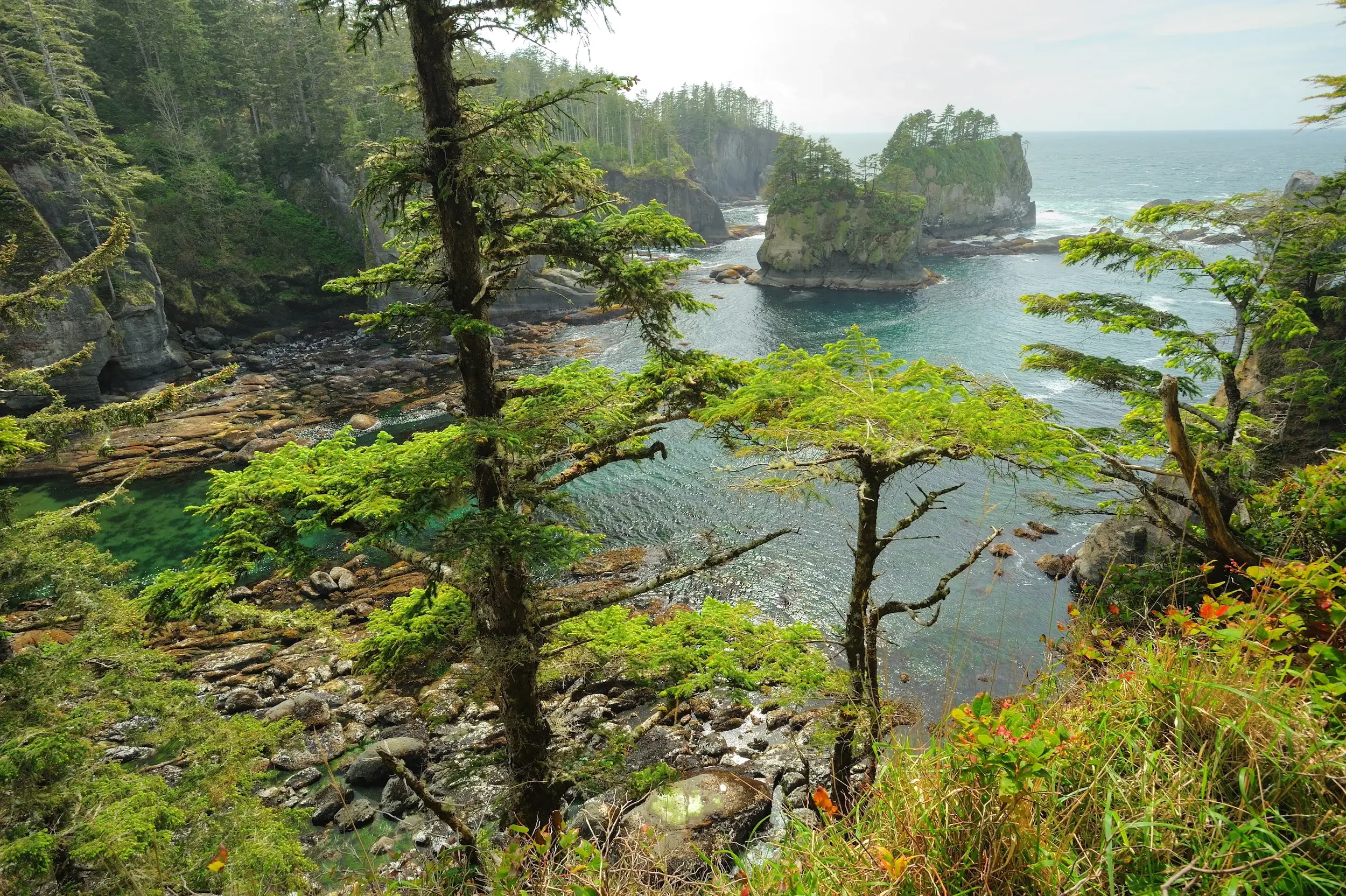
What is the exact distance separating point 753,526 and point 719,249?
187 ft

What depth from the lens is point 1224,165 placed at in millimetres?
153500

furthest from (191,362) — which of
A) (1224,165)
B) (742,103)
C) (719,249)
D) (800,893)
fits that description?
(1224,165)

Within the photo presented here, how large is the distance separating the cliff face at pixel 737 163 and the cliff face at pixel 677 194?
28.9 meters

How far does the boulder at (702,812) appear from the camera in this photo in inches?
307

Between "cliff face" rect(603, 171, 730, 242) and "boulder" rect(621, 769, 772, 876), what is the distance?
233 ft

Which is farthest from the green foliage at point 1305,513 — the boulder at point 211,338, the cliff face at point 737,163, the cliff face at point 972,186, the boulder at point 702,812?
the cliff face at point 737,163

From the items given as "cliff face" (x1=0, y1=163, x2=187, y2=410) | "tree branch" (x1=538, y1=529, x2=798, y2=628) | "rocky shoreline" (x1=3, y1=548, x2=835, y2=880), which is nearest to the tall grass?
"tree branch" (x1=538, y1=529, x2=798, y2=628)

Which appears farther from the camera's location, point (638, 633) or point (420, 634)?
point (638, 633)

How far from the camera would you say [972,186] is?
75812 millimetres

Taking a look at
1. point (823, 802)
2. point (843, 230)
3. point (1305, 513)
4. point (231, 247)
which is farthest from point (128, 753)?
point (843, 230)

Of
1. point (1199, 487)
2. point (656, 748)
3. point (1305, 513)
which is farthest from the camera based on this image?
point (656, 748)

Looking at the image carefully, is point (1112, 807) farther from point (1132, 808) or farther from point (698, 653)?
point (698, 653)

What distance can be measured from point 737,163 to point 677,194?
4776 cm

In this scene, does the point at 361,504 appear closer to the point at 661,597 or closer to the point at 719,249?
the point at 661,597
